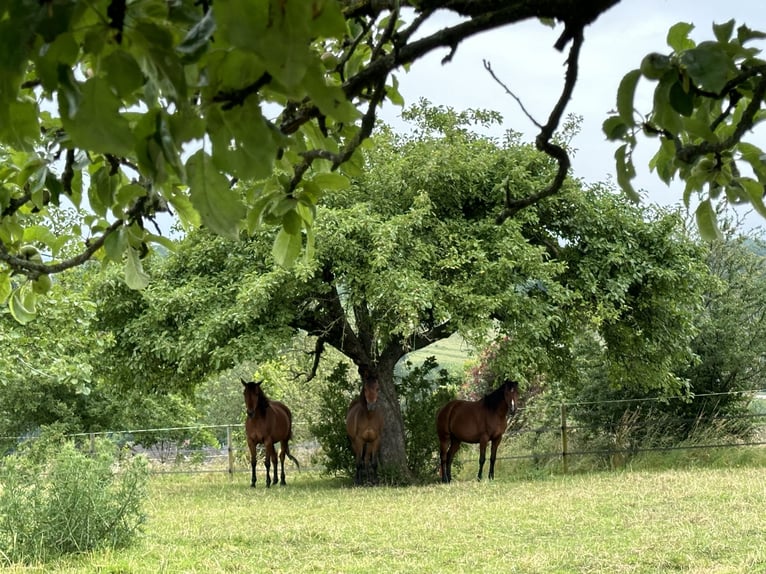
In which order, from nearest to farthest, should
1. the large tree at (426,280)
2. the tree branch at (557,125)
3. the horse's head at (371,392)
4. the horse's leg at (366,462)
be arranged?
the tree branch at (557,125) → the large tree at (426,280) → the horse's head at (371,392) → the horse's leg at (366,462)

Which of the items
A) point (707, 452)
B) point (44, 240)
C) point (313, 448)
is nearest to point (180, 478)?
point (313, 448)

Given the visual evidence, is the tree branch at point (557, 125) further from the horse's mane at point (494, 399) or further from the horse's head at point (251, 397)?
the horse's mane at point (494, 399)

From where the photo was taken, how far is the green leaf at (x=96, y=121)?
70 centimetres

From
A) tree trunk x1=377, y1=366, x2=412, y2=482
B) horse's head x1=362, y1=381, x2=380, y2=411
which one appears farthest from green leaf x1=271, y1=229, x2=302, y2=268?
tree trunk x1=377, y1=366, x2=412, y2=482

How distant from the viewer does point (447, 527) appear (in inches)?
249

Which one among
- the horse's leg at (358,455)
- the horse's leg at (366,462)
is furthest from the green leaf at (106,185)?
the horse's leg at (366,462)

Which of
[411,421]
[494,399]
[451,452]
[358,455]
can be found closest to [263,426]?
[358,455]

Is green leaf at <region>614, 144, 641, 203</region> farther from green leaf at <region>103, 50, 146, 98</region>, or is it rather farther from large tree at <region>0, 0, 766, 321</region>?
green leaf at <region>103, 50, 146, 98</region>

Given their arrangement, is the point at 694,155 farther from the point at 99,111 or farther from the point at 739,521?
the point at 739,521

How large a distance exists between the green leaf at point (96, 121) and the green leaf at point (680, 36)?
779 millimetres

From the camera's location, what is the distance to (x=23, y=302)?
1.60 meters

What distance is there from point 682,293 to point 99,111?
1091 centimetres

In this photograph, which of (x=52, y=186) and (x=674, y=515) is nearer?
(x=52, y=186)

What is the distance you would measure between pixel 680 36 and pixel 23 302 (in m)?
1.28
